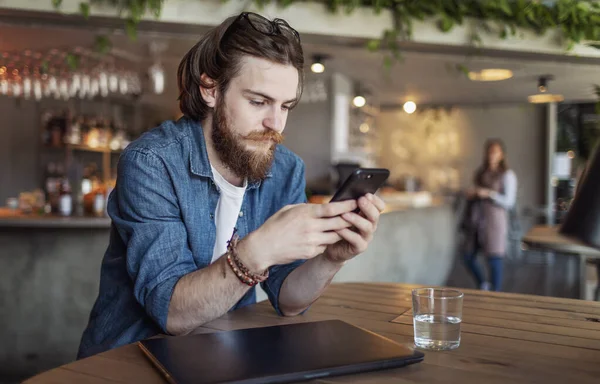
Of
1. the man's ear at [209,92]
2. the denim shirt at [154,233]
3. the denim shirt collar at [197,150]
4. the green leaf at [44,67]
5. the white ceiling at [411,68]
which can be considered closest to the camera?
the denim shirt at [154,233]

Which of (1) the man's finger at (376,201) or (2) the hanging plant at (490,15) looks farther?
(2) the hanging plant at (490,15)

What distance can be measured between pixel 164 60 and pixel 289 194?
168 inches

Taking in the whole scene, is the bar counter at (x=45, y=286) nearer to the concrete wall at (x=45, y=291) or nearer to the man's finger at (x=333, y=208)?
the concrete wall at (x=45, y=291)

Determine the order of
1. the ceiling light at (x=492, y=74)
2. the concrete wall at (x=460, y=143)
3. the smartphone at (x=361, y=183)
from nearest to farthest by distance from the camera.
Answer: the smartphone at (x=361, y=183) < the ceiling light at (x=492, y=74) < the concrete wall at (x=460, y=143)

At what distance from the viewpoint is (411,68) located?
225 inches

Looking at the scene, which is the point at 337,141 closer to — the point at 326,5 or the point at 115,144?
the point at 115,144

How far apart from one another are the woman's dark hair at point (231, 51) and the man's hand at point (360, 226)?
456 mm

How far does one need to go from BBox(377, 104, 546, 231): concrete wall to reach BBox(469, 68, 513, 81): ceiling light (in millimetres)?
2779

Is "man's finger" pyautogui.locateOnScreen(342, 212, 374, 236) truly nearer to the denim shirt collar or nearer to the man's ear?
the denim shirt collar

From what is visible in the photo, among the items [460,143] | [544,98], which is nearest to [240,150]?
[544,98]

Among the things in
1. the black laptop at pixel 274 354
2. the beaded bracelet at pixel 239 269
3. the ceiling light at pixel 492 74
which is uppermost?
the ceiling light at pixel 492 74

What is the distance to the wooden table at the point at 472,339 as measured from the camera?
0.82 m

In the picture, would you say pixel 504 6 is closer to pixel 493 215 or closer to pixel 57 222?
pixel 493 215

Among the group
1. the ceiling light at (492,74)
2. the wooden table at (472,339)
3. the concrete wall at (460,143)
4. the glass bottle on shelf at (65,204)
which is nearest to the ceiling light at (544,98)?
the concrete wall at (460,143)
